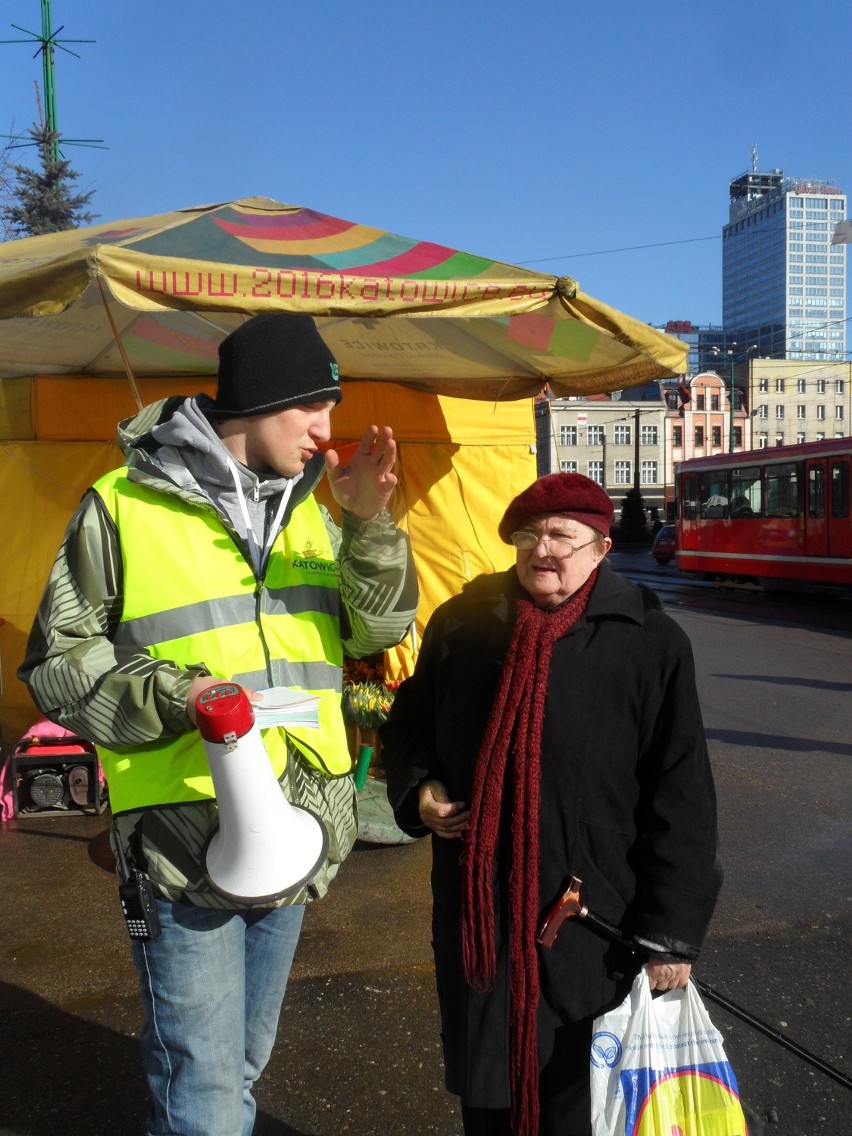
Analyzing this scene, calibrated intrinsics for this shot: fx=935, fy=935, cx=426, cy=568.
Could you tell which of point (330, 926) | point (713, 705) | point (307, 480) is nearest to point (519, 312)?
point (307, 480)

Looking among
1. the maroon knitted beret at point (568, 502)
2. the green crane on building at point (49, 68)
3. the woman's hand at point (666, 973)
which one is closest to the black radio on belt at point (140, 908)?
the woman's hand at point (666, 973)

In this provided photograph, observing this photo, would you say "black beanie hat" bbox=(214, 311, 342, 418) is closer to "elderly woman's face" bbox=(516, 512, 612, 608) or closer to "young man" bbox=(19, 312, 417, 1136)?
"young man" bbox=(19, 312, 417, 1136)

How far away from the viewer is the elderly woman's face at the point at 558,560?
2.07 m

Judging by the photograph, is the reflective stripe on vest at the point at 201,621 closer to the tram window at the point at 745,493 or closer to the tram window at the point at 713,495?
the tram window at the point at 745,493

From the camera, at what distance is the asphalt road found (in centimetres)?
276

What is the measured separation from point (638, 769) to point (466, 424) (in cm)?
444

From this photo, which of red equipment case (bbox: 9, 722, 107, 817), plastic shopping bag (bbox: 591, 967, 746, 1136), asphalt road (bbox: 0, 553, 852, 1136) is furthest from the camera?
red equipment case (bbox: 9, 722, 107, 817)

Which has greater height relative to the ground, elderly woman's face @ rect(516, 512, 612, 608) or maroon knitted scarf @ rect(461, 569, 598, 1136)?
elderly woman's face @ rect(516, 512, 612, 608)

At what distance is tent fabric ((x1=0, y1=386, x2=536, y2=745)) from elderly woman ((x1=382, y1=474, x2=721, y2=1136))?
12.0 feet

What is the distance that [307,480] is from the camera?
6.69 ft

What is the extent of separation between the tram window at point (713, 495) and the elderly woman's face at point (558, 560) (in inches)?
818

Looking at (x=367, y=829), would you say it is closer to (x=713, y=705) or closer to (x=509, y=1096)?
(x=509, y=1096)

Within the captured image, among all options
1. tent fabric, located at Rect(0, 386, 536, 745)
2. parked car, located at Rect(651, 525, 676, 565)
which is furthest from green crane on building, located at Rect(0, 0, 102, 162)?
parked car, located at Rect(651, 525, 676, 565)

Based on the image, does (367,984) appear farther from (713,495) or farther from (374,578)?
(713,495)
